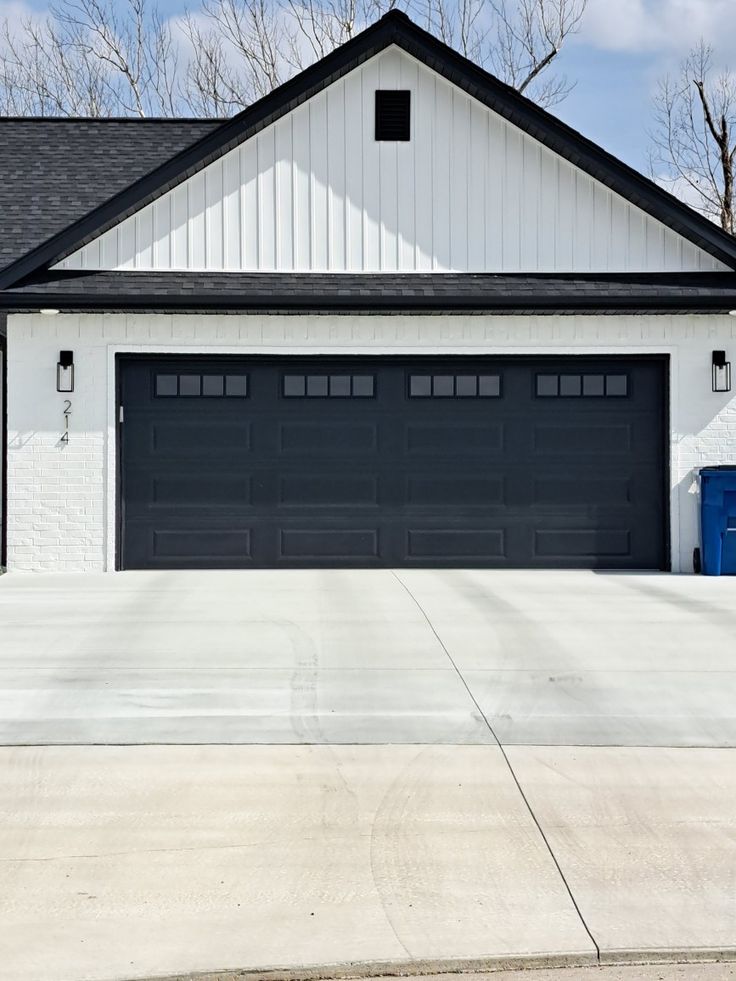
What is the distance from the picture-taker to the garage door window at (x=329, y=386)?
1304 cm

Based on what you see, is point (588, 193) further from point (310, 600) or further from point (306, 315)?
point (310, 600)

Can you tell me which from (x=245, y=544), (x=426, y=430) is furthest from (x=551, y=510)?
(x=245, y=544)

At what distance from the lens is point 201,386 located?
42.7ft

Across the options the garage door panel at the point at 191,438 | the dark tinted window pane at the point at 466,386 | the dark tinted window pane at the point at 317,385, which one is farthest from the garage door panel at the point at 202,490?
the dark tinted window pane at the point at 466,386

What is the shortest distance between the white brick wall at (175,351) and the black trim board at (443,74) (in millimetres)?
937

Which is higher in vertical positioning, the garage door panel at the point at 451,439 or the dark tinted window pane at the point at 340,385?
the dark tinted window pane at the point at 340,385

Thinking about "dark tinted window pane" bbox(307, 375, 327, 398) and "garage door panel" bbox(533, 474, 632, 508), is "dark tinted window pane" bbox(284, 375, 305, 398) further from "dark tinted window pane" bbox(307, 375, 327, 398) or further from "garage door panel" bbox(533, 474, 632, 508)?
→ "garage door panel" bbox(533, 474, 632, 508)

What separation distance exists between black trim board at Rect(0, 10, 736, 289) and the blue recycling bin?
2499 millimetres

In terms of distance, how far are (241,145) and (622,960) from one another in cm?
1101

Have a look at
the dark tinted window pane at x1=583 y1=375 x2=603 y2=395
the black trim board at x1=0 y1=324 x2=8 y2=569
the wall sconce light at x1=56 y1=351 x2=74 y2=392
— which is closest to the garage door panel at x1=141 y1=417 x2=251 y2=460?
the wall sconce light at x1=56 y1=351 x2=74 y2=392

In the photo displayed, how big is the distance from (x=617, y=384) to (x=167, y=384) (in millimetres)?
5333

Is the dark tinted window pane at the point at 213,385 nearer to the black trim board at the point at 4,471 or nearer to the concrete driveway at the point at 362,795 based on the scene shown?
the black trim board at the point at 4,471

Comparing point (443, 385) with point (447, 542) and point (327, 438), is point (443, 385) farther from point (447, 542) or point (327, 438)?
point (447, 542)

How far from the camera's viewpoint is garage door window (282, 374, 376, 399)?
42.8 feet
